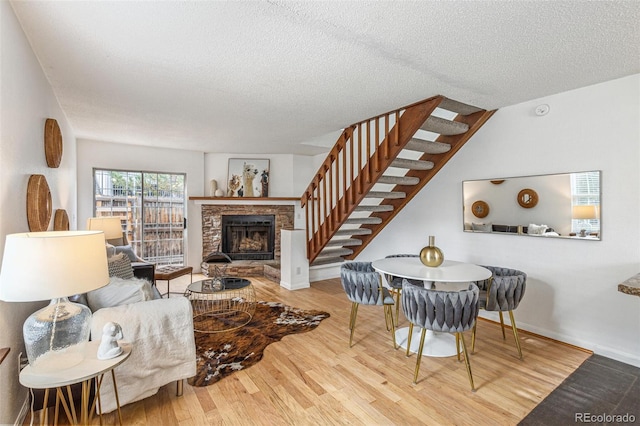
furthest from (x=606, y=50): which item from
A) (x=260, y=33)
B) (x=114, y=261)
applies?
(x=114, y=261)

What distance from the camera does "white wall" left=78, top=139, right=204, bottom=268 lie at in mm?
5180

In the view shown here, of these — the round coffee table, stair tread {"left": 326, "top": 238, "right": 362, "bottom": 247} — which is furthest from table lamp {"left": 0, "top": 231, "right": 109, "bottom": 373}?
stair tread {"left": 326, "top": 238, "right": 362, "bottom": 247}

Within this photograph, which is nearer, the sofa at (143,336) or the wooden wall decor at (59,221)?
the sofa at (143,336)

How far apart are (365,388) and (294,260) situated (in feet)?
9.35

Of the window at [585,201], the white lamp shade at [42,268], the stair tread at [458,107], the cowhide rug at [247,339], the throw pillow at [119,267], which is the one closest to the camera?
the white lamp shade at [42,268]

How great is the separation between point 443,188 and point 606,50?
2110 millimetres

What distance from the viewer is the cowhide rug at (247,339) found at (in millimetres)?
2577

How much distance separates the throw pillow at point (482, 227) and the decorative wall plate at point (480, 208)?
0.35 ft

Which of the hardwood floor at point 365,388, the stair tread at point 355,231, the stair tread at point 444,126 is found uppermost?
the stair tread at point 444,126

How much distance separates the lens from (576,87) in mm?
2877

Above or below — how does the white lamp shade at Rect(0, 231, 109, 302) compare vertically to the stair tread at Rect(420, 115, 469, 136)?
below

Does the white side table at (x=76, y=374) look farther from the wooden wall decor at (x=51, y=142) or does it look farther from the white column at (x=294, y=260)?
the white column at (x=294, y=260)

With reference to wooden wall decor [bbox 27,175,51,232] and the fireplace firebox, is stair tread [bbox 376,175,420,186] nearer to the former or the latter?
wooden wall decor [bbox 27,175,51,232]

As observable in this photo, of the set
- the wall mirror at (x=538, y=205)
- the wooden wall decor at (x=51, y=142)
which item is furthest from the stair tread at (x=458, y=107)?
the wooden wall decor at (x=51, y=142)
